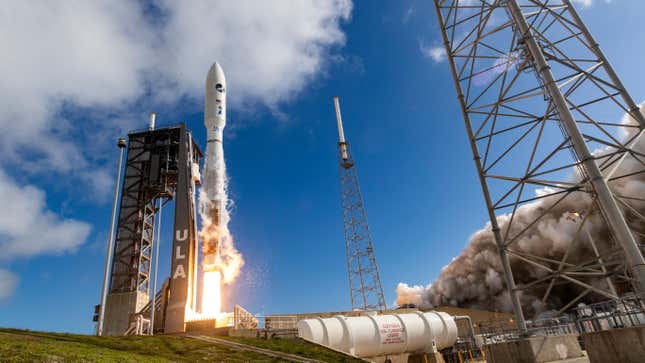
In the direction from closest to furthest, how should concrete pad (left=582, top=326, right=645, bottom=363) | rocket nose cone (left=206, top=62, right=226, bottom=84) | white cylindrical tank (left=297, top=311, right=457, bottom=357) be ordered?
concrete pad (left=582, top=326, right=645, bottom=363) → white cylindrical tank (left=297, top=311, right=457, bottom=357) → rocket nose cone (left=206, top=62, right=226, bottom=84)

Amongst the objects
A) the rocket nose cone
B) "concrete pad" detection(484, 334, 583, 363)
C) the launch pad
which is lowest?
"concrete pad" detection(484, 334, 583, 363)

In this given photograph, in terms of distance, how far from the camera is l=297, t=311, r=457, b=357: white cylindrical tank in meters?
20.8

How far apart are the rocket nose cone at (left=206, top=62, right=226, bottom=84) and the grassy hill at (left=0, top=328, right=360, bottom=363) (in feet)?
77.2

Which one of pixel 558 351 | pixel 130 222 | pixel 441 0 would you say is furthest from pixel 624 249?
pixel 130 222

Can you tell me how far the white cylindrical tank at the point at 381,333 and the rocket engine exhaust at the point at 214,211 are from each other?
36.5ft

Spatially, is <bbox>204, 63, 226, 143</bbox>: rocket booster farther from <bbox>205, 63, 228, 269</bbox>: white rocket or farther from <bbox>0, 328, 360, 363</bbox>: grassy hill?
<bbox>0, 328, 360, 363</bbox>: grassy hill

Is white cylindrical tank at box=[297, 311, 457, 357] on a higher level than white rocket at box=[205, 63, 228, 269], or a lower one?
lower

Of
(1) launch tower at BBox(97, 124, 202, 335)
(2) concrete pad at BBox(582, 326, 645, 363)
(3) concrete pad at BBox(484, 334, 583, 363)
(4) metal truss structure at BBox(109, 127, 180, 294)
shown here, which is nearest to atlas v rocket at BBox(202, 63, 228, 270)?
(1) launch tower at BBox(97, 124, 202, 335)

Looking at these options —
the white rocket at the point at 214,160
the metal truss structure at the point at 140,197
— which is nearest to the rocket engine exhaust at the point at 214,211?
the white rocket at the point at 214,160

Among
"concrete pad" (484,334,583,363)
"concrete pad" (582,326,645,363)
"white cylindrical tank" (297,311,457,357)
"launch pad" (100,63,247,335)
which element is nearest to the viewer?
"concrete pad" (582,326,645,363)

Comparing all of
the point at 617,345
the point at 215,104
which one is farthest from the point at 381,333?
the point at 215,104

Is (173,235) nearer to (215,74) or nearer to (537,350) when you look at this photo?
(215,74)

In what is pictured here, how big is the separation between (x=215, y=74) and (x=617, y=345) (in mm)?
33545

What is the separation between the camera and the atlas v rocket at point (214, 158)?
99.5ft
